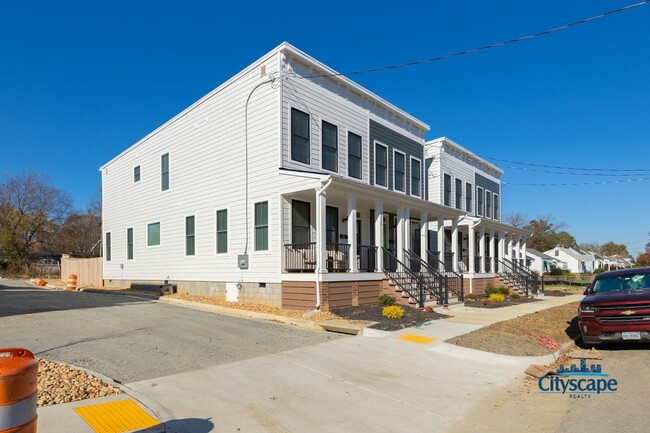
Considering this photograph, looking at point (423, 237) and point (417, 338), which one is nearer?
point (417, 338)

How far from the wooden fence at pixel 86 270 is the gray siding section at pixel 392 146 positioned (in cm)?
1678

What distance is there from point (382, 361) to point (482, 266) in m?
16.7

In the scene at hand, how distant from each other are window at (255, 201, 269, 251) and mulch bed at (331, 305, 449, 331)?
3.53m

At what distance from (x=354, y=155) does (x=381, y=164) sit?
2150mm

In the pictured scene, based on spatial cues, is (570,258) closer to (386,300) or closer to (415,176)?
(415,176)

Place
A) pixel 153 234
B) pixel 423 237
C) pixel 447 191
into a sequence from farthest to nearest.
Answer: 1. pixel 447 191
2. pixel 153 234
3. pixel 423 237

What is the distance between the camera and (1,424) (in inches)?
131

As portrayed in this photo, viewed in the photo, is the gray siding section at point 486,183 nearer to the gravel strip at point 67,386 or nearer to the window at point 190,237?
the window at point 190,237

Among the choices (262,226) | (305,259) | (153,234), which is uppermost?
(262,226)

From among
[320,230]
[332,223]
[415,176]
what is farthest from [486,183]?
[320,230]

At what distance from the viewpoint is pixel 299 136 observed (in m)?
16.1

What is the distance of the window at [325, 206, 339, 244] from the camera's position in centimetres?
1722

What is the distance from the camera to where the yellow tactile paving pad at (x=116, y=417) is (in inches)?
196

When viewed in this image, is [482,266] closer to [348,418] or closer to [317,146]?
[317,146]
